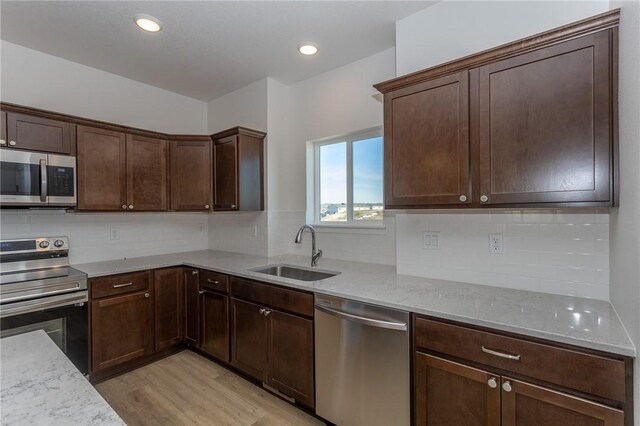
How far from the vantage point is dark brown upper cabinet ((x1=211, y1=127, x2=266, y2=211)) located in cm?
303

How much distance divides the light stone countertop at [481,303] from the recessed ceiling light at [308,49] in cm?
188

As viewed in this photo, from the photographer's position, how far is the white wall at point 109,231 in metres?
2.56

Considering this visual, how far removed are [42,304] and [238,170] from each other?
179cm

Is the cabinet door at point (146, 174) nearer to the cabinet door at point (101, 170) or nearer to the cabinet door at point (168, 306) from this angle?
the cabinet door at point (101, 170)

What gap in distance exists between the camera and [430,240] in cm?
216

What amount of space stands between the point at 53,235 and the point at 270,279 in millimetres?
2061

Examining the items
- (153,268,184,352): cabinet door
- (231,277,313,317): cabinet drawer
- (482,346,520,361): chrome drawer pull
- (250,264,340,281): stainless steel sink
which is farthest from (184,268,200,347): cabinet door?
(482,346,520,361): chrome drawer pull

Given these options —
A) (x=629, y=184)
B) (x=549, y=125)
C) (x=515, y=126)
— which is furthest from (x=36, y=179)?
(x=629, y=184)

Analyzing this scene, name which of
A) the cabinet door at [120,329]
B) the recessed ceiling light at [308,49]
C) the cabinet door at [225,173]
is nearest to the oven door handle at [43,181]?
the cabinet door at [120,329]

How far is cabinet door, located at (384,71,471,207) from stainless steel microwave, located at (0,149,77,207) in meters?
2.50

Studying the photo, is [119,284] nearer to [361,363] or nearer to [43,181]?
[43,181]

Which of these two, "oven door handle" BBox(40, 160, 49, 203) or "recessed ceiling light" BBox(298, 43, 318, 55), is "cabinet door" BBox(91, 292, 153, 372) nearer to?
"oven door handle" BBox(40, 160, 49, 203)

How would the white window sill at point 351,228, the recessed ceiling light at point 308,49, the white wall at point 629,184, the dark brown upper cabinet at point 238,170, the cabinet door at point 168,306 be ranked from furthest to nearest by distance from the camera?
the dark brown upper cabinet at point 238,170 → the cabinet door at point 168,306 → the white window sill at point 351,228 → the recessed ceiling light at point 308,49 → the white wall at point 629,184

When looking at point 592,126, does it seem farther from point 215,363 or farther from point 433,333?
point 215,363
